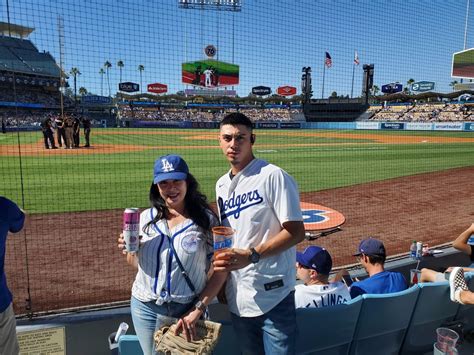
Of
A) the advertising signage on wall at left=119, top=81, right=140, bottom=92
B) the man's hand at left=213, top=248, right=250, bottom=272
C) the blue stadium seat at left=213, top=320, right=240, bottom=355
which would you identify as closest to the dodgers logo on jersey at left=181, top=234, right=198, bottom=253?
the man's hand at left=213, top=248, right=250, bottom=272

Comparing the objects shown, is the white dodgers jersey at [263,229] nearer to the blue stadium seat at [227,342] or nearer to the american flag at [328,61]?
the blue stadium seat at [227,342]

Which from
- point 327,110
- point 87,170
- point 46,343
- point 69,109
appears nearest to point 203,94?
point 327,110

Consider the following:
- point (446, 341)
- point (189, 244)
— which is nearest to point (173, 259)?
point (189, 244)

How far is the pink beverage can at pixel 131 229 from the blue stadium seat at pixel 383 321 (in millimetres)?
1664

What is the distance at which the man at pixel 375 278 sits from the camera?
305cm

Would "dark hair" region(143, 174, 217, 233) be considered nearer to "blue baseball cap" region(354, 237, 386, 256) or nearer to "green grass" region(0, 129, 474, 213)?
"blue baseball cap" region(354, 237, 386, 256)

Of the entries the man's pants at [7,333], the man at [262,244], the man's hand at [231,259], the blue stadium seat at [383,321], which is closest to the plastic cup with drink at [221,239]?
the man's hand at [231,259]

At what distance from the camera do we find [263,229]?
7.14ft

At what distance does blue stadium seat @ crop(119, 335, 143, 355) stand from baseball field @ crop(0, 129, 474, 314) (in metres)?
1.55

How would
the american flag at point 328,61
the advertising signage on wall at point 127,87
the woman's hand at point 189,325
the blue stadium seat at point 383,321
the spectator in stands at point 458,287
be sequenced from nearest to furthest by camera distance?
the woman's hand at point 189,325, the blue stadium seat at point 383,321, the spectator in stands at point 458,287, the american flag at point 328,61, the advertising signage on wall at point 127,87

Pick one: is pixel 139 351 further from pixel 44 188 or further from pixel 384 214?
pixel 44 188

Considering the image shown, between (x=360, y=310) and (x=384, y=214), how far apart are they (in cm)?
627

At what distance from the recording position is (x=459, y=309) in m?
3.27

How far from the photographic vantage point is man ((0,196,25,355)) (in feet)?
7.44
